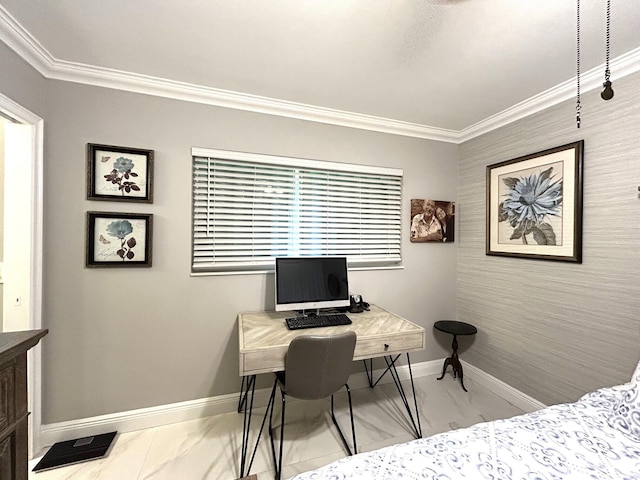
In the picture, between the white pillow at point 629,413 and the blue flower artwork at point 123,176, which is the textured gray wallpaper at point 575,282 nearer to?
the white pillow at point 629,413

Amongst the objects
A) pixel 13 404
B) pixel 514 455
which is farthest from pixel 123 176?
pixel 514 455

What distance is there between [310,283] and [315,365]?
71 cm

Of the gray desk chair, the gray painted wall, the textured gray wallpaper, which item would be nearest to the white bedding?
the gray desk chair

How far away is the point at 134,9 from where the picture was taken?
137cm

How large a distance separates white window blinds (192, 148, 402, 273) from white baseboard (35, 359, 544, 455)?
41.7 inches

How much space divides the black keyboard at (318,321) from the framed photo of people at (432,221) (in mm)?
1197

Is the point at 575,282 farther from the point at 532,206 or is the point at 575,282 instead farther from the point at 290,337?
the point at 290,337

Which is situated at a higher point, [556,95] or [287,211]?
[556,95]

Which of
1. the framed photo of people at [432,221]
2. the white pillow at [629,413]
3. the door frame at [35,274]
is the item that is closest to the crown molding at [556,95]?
the framed photo of people at [432,221]

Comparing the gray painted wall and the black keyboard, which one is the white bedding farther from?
the gray painted wall

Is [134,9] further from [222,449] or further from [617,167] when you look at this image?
[617,167]

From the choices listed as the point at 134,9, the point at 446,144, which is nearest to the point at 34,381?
the point at 134,9

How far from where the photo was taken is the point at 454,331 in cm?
256

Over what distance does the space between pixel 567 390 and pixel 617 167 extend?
5.22ft
